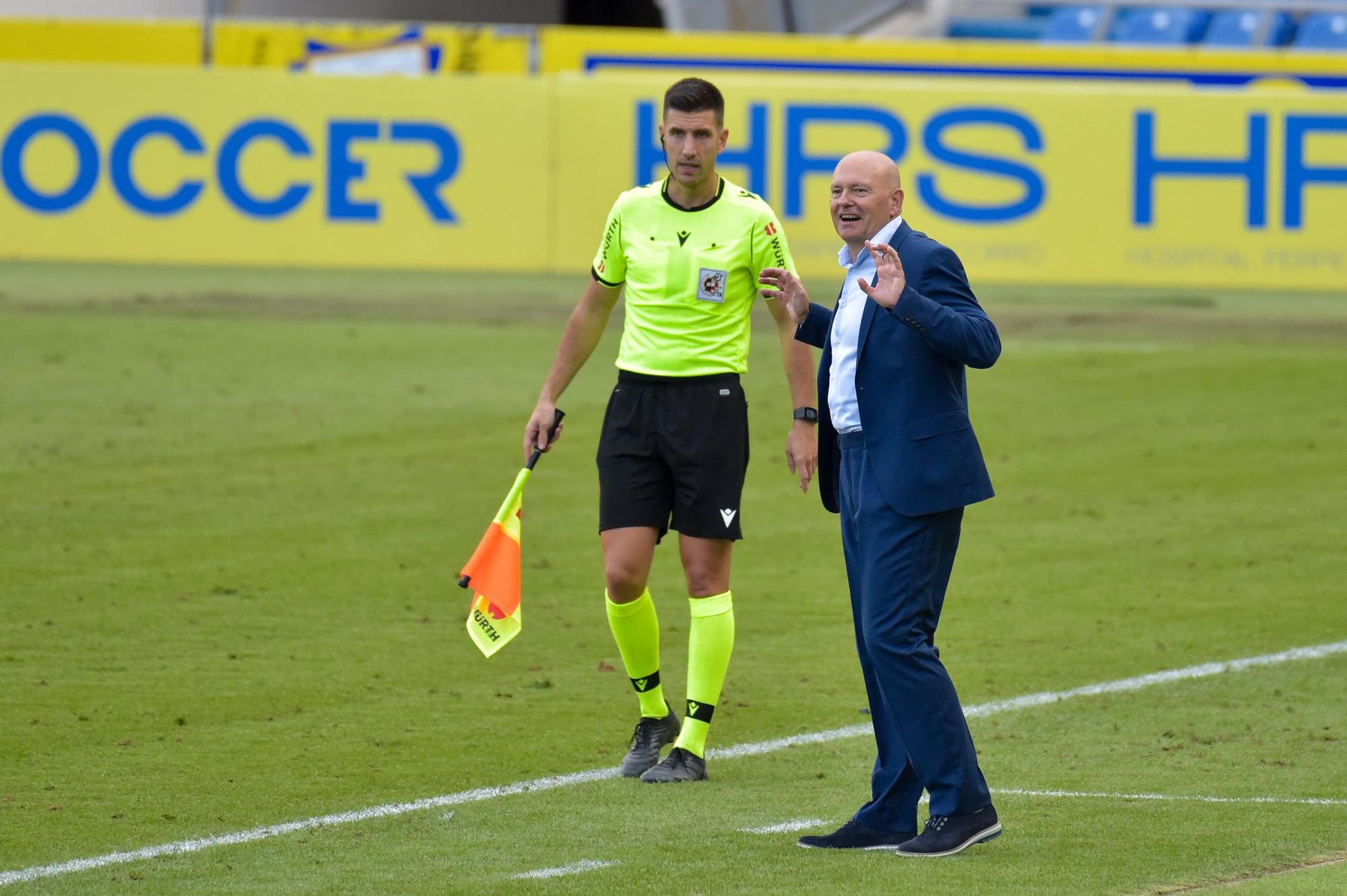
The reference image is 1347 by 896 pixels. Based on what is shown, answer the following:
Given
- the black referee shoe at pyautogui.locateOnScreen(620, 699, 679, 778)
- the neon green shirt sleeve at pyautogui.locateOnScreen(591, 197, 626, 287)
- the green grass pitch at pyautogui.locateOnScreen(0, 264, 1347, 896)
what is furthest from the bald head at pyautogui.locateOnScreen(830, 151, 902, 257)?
the black referee shoe at pyautogui.locateOnScreen(620, 699, 679, 778)

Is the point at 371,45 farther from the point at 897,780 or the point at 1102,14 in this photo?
the point at 897,780

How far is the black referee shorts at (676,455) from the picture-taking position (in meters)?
6.99

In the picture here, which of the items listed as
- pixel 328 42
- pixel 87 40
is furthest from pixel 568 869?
pixel 87 40

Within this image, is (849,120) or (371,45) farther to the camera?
(371,45)

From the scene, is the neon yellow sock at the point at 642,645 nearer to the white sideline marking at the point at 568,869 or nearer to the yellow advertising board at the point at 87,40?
the white sideline marking at the point at 568,869

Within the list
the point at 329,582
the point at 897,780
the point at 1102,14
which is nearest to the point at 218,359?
the point at 329,582

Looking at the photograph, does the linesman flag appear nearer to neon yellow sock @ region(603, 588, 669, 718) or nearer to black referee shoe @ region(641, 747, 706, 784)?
neon yellow sock @ region(603, 588, 669, 718)

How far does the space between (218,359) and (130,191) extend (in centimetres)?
418

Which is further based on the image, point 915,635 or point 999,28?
point 999,28

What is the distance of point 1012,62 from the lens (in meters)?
22.5

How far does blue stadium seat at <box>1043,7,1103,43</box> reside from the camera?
26797 millimetres

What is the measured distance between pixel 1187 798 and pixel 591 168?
47.0 feet

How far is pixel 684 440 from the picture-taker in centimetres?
698

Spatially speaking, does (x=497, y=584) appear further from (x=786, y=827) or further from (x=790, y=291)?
(x=790, y=291)
